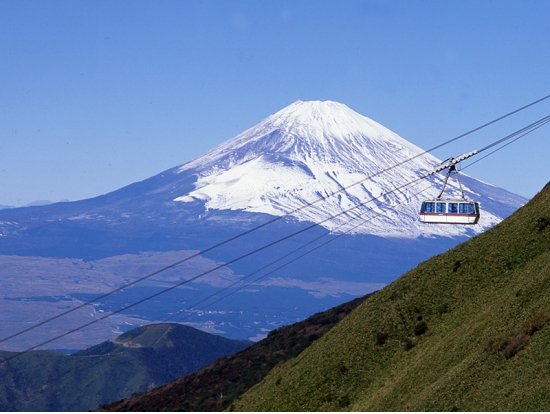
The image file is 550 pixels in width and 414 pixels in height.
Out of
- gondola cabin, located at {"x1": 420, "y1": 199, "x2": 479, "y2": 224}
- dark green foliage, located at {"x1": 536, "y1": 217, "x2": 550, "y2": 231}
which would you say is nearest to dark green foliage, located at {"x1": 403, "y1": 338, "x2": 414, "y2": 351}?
gondola cabin, located at {"x1": 420, "y1": 199, "x2": 479, "y2": 224}

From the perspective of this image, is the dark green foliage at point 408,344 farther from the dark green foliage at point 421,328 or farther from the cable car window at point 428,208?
the cable car window at point 428,208

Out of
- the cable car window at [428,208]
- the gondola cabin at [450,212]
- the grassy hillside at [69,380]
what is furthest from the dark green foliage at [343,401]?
the grassy hillside at [69,380]

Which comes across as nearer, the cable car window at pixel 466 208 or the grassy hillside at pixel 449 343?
the grassy hillside at pixel 449 343

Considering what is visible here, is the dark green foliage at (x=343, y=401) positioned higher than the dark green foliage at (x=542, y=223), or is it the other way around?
the dark green foliage at (x=542, y=223)

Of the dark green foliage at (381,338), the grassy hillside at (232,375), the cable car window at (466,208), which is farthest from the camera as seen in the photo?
the grassy hillside at (232,375)

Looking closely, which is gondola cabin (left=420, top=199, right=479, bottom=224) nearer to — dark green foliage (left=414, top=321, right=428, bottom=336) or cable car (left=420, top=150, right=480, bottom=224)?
cable car (left=420, top=150, right=480, bottom=224)

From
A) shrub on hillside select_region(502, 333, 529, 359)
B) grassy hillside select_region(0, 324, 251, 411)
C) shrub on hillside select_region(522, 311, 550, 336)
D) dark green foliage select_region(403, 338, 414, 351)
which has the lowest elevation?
grassy hillside select_region(0, 324, 251, 411)

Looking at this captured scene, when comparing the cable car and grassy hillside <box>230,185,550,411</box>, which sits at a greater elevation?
the cable car

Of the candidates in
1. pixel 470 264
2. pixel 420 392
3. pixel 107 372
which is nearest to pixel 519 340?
pixel 420 392
